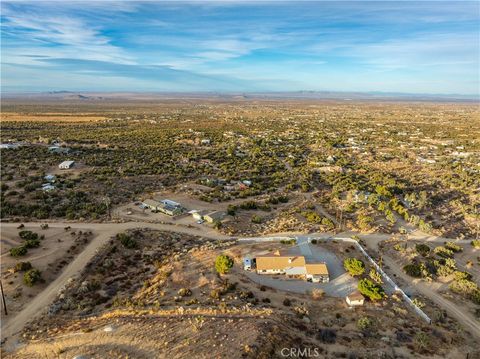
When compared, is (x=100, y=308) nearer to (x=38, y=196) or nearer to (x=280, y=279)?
(x=280, y=279)

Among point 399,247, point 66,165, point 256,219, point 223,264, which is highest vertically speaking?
point 66,165

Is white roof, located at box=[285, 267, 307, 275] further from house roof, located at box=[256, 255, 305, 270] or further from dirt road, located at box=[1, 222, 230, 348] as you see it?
dirt road, located at box=[1, 222, 230, 348]

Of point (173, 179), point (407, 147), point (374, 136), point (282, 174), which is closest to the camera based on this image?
point (173, 179)

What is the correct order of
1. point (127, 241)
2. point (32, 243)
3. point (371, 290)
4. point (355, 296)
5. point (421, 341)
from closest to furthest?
point (421, 341) → point (355, 296) → point (371, 290) → point (32, 243) → point (127, 241)

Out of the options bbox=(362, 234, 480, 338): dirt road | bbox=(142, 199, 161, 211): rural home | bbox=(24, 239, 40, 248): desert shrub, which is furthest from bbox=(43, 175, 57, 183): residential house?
bbox=(362, 234, 480, 338): dirt road

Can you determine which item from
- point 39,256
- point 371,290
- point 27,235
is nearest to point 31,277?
point 39,256

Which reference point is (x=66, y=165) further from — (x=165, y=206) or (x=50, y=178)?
(x=165, y=206)

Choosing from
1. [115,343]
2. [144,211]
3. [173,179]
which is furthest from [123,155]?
[115,343]
